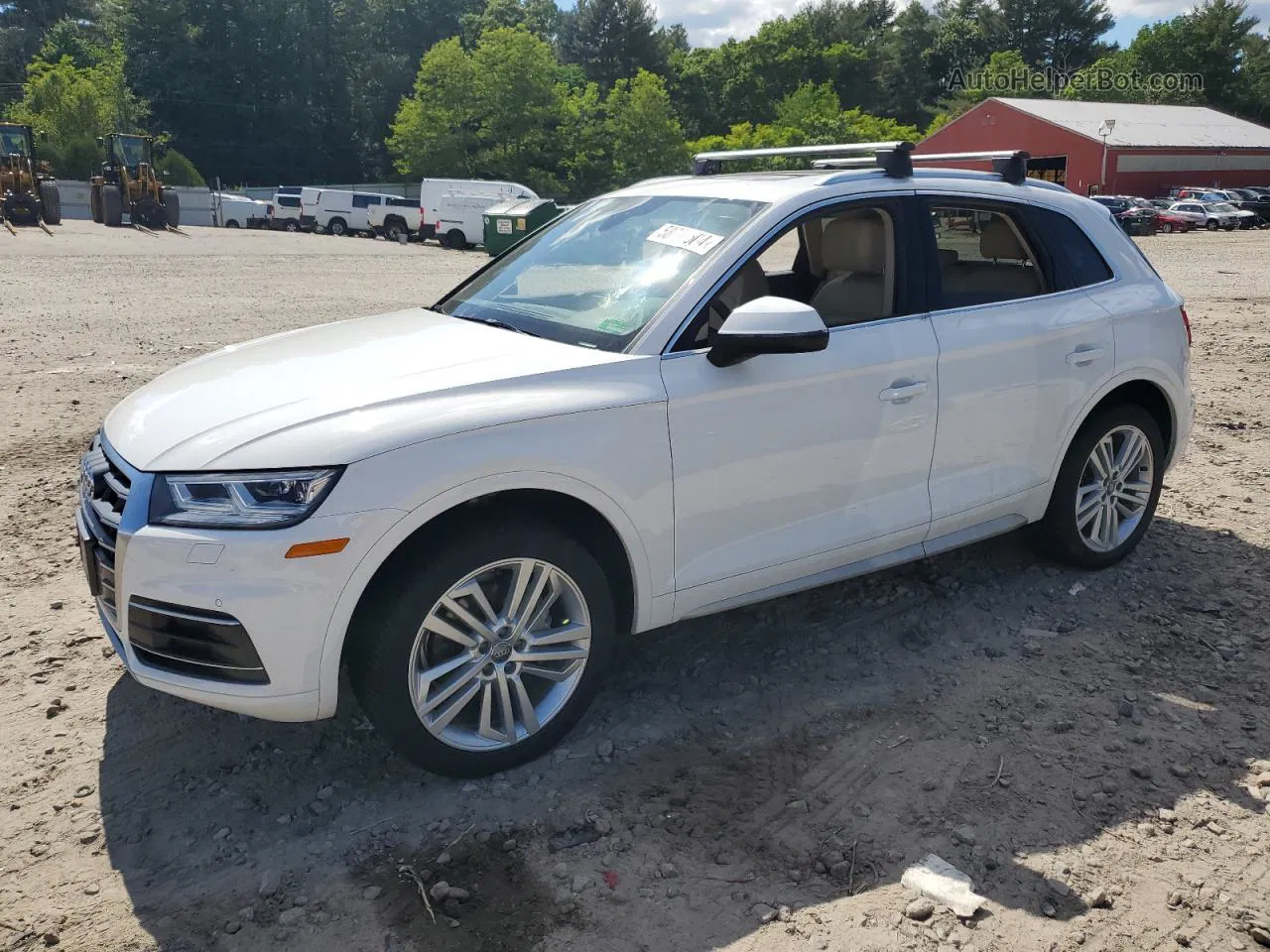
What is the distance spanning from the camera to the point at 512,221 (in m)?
28.1

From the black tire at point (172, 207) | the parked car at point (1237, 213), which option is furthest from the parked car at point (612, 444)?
the parked car at point (1237, 213)

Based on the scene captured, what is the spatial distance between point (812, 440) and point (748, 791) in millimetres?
1205

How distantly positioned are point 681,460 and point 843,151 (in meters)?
1.94

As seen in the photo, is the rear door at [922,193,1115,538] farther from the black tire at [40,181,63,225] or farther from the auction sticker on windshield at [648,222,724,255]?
the black tire at [40,181,63,225]

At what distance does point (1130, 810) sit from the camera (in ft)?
10.8

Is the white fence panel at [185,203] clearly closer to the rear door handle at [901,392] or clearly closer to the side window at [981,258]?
the side window at [981,258]

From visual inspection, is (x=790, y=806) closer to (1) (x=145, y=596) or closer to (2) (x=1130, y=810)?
(2) (x=1130, y=810)

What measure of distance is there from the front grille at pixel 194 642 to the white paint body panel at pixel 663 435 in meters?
0.04

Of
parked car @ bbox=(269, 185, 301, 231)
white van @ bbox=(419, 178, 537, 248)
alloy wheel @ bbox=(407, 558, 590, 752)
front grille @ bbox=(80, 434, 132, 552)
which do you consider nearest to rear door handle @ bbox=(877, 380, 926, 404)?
alloy wheel @ bbox=(407, 558, 590, 752)

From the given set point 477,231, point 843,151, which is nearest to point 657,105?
point 477,231

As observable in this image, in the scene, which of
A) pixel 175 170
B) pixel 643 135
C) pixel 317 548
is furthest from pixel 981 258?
pixel 175 170

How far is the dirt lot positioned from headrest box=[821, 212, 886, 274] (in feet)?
4.76

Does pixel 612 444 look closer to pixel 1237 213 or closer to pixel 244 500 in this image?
pixel 244 500

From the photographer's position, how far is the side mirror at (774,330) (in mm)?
3363
